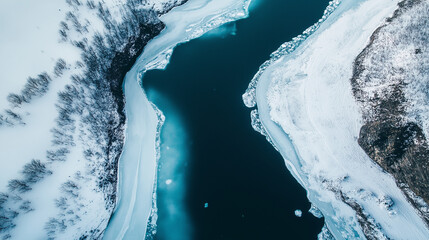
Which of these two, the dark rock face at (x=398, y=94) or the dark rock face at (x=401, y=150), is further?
the dark rock face at (x=398, y=94)

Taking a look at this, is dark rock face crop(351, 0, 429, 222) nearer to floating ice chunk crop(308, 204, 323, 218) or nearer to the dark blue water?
floating ice chunk crop(308, 204, 323, 218)

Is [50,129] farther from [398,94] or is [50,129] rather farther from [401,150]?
[398,94]

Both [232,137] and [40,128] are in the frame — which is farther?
[232,137]

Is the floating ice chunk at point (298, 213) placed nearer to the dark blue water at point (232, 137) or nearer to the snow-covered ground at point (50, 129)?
the dark blue water at point (232, 137)

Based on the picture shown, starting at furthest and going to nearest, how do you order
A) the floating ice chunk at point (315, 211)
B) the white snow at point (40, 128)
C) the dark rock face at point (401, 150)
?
the floating ice chunk at point (315, 211) < the white snow at point (40, 128) < the dark rock face at point (401, 150)

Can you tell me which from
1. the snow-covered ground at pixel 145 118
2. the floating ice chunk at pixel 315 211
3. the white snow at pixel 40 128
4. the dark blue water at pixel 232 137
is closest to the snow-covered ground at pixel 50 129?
the white snow at pixel 40 128

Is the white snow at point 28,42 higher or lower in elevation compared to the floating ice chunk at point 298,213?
higher

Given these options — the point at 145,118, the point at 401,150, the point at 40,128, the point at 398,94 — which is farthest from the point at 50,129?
the point at 398,94

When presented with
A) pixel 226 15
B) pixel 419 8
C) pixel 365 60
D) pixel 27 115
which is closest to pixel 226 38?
pixel 226 15
